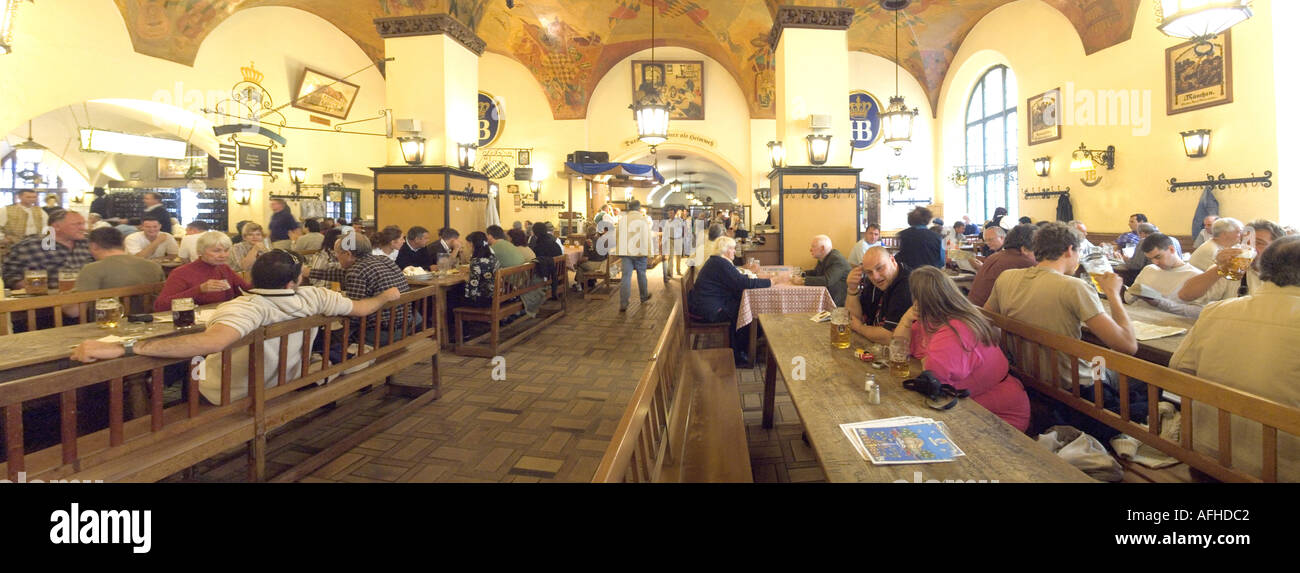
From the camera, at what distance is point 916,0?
10594 mm

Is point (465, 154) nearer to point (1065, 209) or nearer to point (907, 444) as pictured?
point (907, 444)

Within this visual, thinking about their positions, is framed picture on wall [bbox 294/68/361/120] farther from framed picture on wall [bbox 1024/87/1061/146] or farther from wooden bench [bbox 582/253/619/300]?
framed picture on wall [bbox 1024/87/1061/146]

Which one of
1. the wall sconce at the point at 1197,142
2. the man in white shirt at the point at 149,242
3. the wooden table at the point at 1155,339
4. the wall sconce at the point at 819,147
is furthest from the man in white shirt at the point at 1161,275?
the man in white shirt at the point at 149,242

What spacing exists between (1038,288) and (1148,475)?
969 mm

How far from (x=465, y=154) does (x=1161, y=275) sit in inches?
290

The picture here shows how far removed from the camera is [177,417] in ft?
7.12

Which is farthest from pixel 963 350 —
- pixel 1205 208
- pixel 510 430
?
pixel 1205 208

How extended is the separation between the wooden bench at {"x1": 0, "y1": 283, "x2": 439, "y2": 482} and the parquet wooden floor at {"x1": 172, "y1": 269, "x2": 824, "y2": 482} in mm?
235

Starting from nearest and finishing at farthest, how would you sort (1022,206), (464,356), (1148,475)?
1. (1148,475)
2. (464,356)
3. (1022,206)

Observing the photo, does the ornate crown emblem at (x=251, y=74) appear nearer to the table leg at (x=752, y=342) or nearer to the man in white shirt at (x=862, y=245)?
the table leg at (x=752, y=342)

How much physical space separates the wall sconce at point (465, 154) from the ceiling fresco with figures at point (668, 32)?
309 centimetres

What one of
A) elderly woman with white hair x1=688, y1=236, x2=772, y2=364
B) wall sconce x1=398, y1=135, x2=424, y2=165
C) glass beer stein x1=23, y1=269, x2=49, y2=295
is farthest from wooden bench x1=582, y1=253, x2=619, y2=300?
glass beer stein x1=23, y1=269, x2=49, y2=295

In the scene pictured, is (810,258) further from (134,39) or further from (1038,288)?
(134,39)
